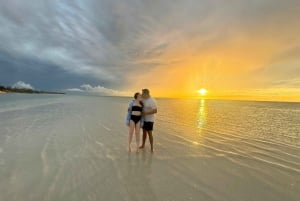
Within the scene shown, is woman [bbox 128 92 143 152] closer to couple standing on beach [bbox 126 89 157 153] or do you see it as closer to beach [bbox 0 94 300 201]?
couple standing on beach [bbox 126 89 157 153]

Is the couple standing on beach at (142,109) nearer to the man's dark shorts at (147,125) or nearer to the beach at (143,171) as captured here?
the man's dark shorts at (147,125)

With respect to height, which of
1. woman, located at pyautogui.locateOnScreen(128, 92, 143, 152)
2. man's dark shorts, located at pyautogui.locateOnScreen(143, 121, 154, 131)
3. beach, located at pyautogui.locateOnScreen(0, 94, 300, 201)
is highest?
woman, located at pyautogui.locateOnScreen(128, 92, 143, 152)

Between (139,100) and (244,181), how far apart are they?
3.55 meters

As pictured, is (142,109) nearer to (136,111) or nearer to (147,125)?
(136,111)

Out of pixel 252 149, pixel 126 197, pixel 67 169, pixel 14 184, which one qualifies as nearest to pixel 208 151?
pixel 252 149

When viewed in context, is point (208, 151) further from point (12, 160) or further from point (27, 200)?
point (12, 160)

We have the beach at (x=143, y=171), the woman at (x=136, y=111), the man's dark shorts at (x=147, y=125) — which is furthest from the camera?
the man's dark shorts at (x=147, y=125)

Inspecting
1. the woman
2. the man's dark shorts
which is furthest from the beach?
the woman

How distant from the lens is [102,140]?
831cm

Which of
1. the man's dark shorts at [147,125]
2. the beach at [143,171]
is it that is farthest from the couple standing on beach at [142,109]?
the beach at [143,171]

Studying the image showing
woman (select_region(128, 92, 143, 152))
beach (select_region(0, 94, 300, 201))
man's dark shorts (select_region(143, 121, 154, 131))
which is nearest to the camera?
beach (select_region(0, 94, 300, 201))

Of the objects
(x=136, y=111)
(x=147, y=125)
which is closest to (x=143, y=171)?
(x=147, y=125)

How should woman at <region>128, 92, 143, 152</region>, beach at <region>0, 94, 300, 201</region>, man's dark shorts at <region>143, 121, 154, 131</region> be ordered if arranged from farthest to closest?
man's dark shorts at <region>143, 121, 154, 131</region> < woman at <region>128, 92, 143, 152</region> < beach at <region>0, 94, 300, 201</region>

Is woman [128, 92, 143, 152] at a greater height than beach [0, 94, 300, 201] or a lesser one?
greater
